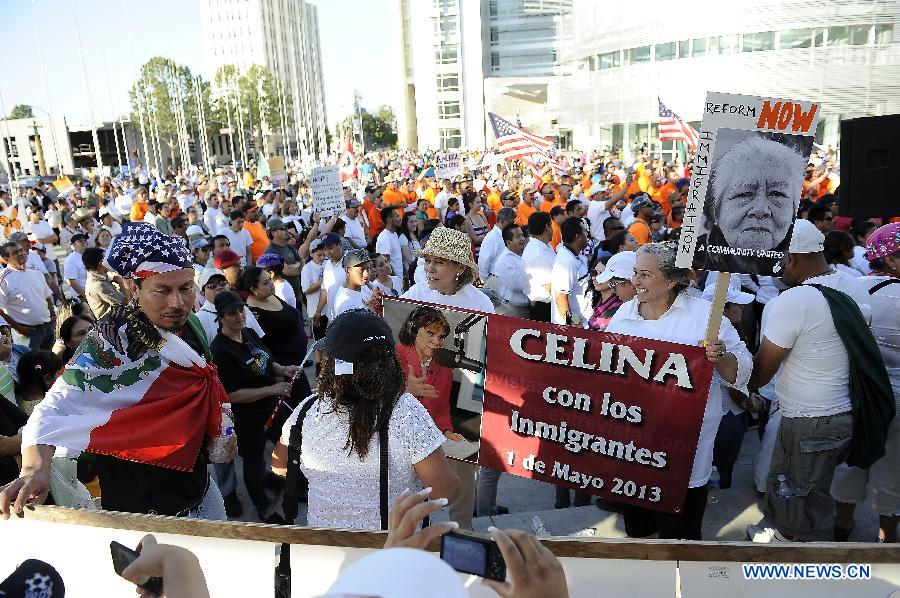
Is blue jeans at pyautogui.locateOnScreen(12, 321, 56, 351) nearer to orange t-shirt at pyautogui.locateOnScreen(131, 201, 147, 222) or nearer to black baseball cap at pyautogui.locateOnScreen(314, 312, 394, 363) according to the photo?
black baseball cap at pyautogui.locateOnScreen(314, 312, 394, 363)

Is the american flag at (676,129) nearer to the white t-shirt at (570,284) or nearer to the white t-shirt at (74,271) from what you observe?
the white t-shirt at (570,284)

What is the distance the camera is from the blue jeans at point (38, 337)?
7.54 metres

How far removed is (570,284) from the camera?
6160 millimetres

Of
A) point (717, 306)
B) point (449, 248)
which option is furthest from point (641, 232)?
point (717, 306)

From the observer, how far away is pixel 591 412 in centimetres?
362

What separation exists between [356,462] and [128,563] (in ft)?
2.55

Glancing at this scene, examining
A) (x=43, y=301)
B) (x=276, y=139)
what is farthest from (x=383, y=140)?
(x=43, y=301)

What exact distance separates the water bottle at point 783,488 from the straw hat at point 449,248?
2.32 m

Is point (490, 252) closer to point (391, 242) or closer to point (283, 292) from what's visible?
point (391, 242)

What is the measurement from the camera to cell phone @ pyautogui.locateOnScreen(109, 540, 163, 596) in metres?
2.03

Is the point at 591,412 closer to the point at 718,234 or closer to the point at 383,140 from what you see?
the point at 718,234

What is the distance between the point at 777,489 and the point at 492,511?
1.92 m

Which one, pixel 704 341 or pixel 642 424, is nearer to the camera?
pixel 704 341

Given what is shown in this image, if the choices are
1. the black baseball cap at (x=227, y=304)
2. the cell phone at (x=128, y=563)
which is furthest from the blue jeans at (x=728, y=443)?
the cell phone at (x=128, y=563)
